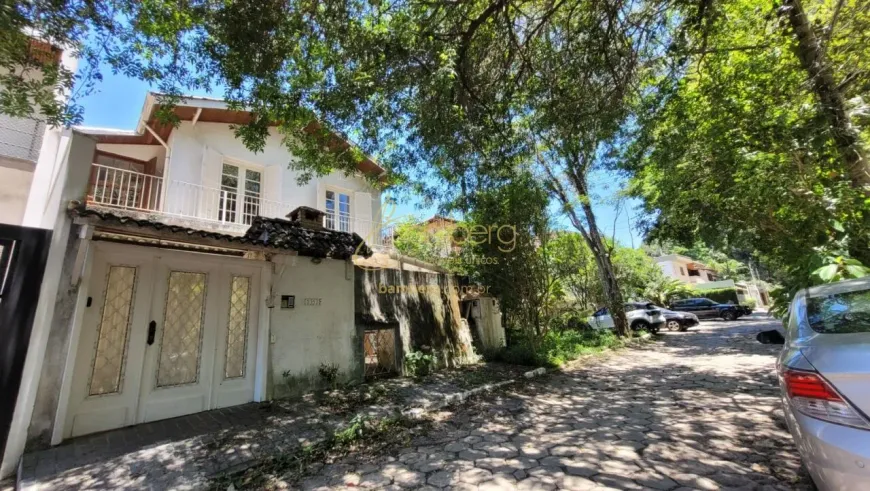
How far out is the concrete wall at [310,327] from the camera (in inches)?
242

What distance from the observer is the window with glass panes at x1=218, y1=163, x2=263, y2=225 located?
947 centimetres

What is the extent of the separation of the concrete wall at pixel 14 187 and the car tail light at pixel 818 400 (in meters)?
12.4

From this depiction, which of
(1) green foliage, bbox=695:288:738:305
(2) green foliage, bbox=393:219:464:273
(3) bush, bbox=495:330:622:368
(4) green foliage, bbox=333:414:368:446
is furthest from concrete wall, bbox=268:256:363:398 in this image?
(1) green foliage, bbox=695:288:738:305

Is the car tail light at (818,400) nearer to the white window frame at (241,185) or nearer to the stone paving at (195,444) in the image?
the stone paving at (195,444)

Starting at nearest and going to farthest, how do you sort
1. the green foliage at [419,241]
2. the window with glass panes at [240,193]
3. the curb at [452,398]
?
1. the curb at [452,398]
2. the window with glass panes at [240,193]
3. the green foliage at [419,241]

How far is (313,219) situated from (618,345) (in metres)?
10.7

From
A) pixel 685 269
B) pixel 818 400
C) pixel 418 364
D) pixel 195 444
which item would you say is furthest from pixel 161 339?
pixel 685 269

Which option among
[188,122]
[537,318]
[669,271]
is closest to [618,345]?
[537,318]

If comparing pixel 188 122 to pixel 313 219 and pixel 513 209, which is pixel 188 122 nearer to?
pixel 313 219

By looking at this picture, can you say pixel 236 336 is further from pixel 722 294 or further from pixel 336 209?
pixel 722 294

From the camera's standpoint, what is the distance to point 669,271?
3681 centimetres

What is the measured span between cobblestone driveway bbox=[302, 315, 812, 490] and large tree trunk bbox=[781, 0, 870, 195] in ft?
11.2

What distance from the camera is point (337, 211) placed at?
11594mm

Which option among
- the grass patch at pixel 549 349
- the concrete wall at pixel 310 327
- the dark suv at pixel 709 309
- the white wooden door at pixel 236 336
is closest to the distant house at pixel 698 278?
the dark suv at pixel 709 309
